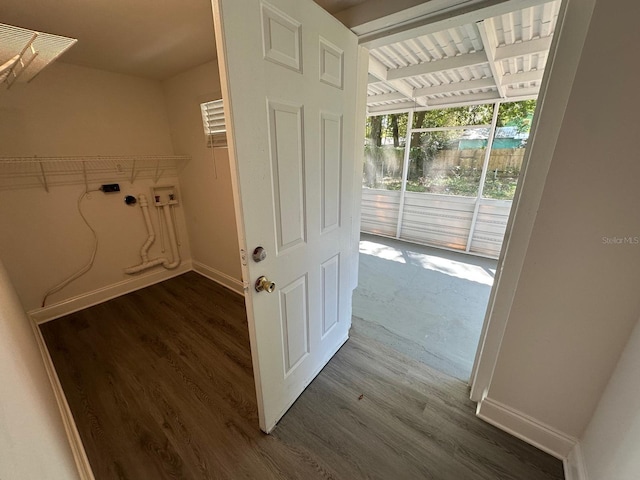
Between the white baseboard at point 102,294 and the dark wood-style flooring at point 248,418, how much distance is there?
28 centimetres

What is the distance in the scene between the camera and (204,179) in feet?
8.33

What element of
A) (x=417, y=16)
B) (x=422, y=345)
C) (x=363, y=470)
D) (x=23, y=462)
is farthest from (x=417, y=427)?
(x=417, y=16)

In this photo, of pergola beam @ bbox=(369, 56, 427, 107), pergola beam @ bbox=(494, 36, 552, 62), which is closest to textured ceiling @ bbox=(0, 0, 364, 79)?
pergola beam @ bbox=(369, 56, 427, 107)

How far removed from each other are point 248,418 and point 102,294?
2.12m

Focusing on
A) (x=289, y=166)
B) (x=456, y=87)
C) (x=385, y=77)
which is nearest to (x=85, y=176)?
(x=289, y=166)

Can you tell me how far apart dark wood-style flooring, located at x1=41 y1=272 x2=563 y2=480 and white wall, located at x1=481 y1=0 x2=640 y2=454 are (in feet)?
1.35

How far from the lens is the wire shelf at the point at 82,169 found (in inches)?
75.4

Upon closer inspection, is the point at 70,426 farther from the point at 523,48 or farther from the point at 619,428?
the point at 523,48

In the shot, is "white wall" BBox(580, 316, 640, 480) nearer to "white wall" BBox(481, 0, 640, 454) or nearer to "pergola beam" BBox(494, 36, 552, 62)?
"white wall" BBox(481, 0, 640, 454)

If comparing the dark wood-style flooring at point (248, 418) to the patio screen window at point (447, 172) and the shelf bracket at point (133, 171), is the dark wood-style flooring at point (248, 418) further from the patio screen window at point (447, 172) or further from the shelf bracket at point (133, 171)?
the patio screen window at point (447, 172)

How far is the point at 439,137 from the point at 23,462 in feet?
15.4

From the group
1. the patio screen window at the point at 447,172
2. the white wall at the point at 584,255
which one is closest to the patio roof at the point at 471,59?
the patio screen window at the point at 447,172

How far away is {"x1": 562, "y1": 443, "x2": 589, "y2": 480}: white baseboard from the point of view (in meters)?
1.09

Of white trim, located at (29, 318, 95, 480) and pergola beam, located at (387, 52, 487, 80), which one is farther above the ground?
pergola beam, located at (387, 52, 487, 80)
